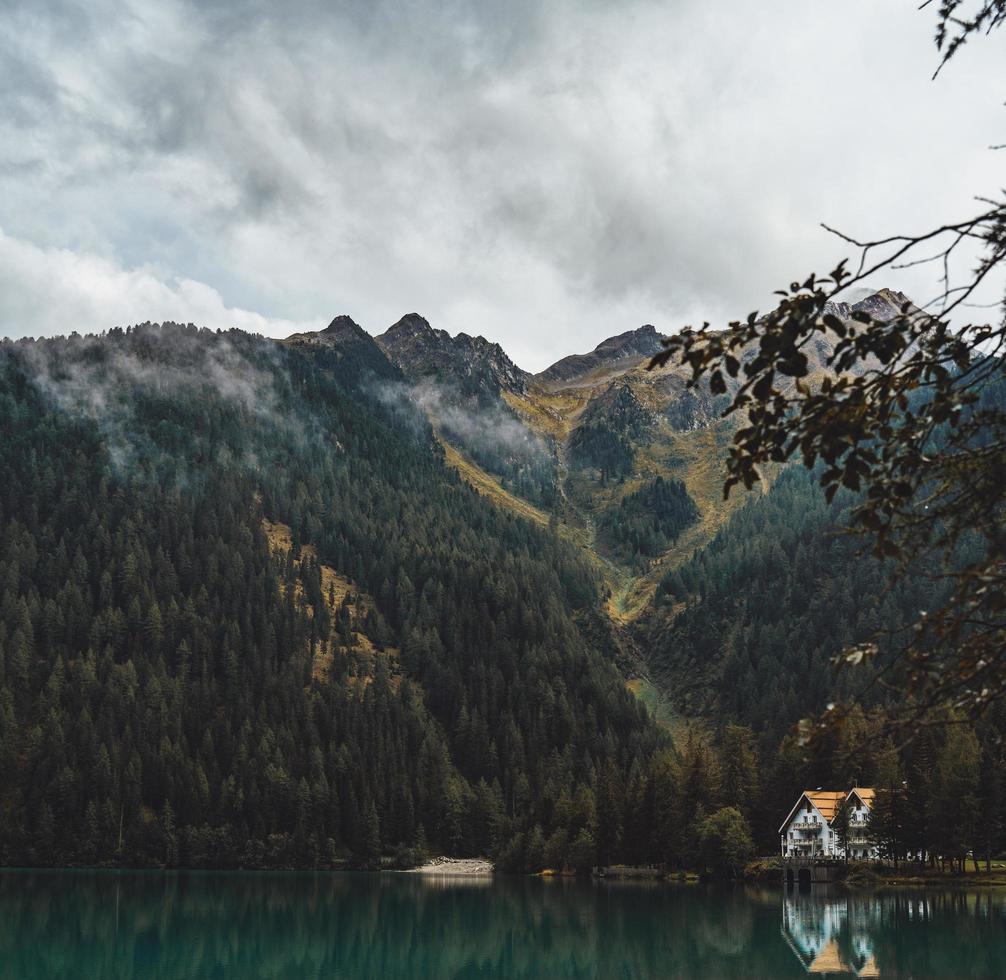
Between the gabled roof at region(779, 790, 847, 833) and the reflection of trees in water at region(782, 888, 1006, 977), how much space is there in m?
24.6

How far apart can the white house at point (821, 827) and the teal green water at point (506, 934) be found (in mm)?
12212

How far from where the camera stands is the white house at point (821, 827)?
355ft

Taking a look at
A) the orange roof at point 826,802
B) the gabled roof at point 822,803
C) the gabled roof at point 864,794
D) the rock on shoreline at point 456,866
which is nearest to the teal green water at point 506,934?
the gabled roof at point 822,803

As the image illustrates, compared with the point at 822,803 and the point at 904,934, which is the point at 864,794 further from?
the point at 904,934

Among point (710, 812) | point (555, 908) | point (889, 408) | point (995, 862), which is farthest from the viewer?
point (710, 812)

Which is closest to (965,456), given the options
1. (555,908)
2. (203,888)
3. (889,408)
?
(889,408)

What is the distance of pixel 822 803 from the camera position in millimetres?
110562

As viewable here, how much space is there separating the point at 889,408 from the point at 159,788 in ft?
543

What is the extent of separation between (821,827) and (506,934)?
54.8 meters

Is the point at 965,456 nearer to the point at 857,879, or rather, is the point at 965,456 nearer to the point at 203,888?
the point at 857,879

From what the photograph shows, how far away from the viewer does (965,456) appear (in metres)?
7.54

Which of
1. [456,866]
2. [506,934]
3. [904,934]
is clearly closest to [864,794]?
[904,934]

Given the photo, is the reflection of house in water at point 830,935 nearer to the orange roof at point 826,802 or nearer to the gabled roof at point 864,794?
the orange roof at point 826,802

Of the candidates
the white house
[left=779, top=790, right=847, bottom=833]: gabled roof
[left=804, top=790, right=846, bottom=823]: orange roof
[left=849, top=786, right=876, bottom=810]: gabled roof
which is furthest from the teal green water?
[left=849, top=786, right=876, bottom=810]: gabled roof
